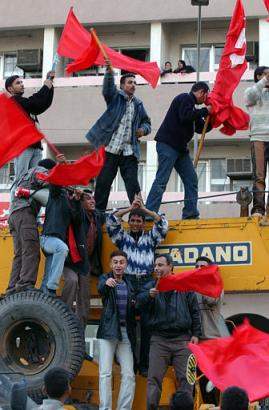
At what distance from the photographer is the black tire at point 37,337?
35.5ft

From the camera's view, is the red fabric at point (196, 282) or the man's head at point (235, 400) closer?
the man's head at point (235, 400)

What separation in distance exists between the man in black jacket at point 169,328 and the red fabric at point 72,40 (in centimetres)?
406

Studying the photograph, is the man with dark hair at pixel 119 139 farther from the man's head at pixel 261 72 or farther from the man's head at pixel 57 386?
the man's head at pixel 57 386

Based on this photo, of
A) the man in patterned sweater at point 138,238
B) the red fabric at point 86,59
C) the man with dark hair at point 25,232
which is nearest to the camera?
the man in patterned sweater at point 138,238

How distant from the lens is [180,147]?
12.3m

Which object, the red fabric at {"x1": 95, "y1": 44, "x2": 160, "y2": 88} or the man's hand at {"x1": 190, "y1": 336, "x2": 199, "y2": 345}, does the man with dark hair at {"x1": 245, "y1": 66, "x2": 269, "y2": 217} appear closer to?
the red fabric at {"x1": 95, "y1": 44, "x2": 160, "y2": 88}

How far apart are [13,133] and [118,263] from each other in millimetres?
2197

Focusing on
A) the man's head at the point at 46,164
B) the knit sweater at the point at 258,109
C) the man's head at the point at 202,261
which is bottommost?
the man's head at the point at 202,261

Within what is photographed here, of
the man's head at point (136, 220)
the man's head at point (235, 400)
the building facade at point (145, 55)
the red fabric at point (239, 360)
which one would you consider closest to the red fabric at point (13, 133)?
the man's head at point (136, 220)

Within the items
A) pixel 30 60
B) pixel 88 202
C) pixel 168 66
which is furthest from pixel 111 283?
pixel 30 60

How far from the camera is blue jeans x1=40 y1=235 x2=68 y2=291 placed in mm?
11188

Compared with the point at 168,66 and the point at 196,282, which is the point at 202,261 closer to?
the point at 196,282

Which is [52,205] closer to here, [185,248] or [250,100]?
[185,248]

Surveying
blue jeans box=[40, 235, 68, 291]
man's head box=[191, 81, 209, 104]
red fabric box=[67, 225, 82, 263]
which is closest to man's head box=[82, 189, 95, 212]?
red fabric box=[67, 225, 82, 263]
